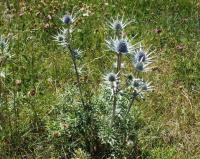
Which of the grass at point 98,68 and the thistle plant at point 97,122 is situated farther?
the grass at point 98,68

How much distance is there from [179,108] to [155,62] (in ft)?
2.23

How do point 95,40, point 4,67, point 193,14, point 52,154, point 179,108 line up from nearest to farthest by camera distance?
point 52,154, point 179,108, point 4,67, point 95,40, point 193,14

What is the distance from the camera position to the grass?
3.92 m

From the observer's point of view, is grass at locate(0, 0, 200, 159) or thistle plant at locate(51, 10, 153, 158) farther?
grass at locate(0, 0, 200, 159)

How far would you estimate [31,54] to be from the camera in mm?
4797

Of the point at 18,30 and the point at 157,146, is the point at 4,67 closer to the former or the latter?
the point at 18,30

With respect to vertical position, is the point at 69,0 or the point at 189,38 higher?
the point at 69,0

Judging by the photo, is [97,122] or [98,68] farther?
Result: [98,68]

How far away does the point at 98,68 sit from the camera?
4648 millimetres

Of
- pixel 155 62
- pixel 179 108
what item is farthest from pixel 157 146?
pixel 155 62

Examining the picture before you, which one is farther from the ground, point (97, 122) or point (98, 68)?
point (98, 68)

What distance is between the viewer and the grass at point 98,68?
3.92 m

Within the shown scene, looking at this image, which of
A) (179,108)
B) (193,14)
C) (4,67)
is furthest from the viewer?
(193,14)

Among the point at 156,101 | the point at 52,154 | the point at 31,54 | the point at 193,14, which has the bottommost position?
the point at 52,154
